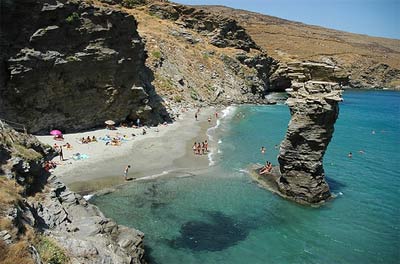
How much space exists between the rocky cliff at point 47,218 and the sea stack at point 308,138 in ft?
55.1

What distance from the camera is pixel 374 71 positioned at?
159 m

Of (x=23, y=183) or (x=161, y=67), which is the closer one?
(x=23, y=183)

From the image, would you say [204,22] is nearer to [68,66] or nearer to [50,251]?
[68,66]

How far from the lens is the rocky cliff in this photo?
1298 cm

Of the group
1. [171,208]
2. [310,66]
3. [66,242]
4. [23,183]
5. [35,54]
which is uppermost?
[310,66]

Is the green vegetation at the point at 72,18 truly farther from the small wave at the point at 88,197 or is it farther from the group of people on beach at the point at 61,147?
the small wave at the point at 88,197

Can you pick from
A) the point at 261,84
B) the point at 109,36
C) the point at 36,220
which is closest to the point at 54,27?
the point at 109,36

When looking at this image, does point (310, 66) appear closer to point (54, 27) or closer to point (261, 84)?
point (54, 27)

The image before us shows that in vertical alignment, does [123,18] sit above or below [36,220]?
above

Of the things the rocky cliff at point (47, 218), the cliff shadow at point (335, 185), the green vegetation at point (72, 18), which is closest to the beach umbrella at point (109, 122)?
the green vegetation at point (72, 18)

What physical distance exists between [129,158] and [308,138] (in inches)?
713

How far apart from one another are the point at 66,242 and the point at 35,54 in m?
31.2

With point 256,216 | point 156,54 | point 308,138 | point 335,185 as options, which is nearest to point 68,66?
point 256,216

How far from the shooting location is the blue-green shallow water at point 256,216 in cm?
2347
